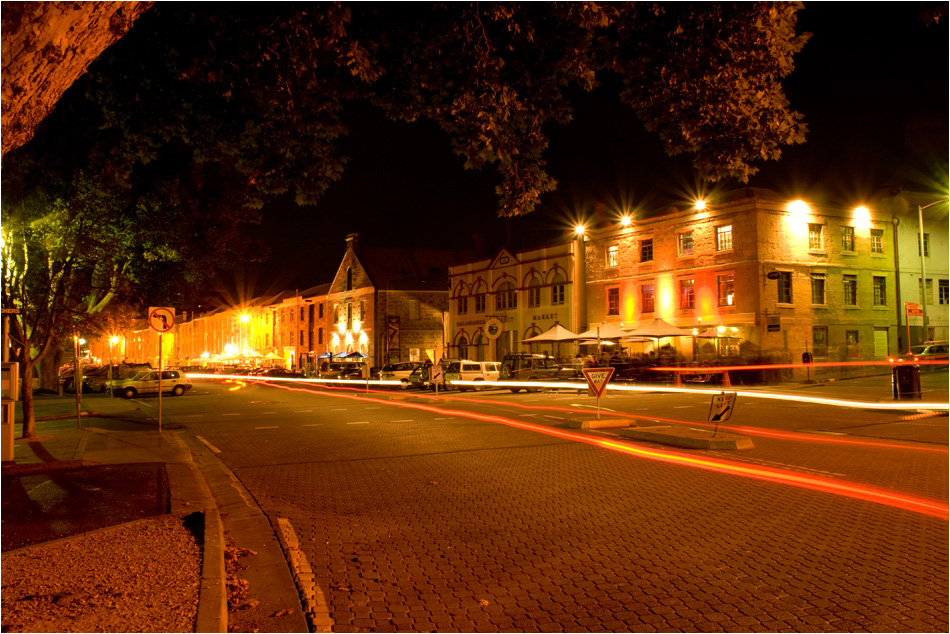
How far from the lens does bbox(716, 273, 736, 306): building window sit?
123 ft

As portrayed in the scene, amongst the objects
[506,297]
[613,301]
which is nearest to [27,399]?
[613,301]

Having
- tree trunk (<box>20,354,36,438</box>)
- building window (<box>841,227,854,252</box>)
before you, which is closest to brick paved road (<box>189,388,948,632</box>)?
tree trunk (<box>20,354,36,438</box>)

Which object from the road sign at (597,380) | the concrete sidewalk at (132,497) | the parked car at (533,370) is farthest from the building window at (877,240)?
the concrete sidewalk at (132,497)

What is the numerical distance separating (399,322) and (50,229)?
48.2 meters

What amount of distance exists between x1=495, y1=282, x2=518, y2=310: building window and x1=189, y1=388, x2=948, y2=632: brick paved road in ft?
129

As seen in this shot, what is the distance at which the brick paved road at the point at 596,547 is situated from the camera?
191 inches

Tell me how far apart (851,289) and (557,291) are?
1786 cm

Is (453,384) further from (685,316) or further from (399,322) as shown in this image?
(399,322)

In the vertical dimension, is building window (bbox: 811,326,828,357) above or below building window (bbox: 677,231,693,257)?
below

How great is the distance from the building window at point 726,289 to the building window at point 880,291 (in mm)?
9549

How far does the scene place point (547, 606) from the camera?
5.02 metres

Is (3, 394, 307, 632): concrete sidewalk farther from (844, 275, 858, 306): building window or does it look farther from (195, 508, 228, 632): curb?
(844, 275, 858, 306): building window

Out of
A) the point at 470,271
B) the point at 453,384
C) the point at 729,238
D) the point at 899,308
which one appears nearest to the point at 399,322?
the point at 470,271

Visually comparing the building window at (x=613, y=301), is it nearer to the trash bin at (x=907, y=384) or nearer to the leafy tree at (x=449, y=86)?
the trash bin at (x=907, y=384)
